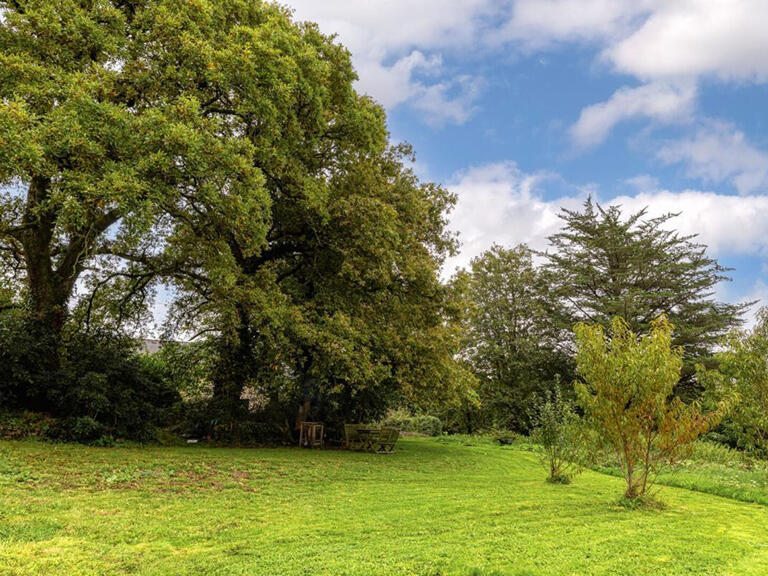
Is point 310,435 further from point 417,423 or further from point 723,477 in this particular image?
point 417,423

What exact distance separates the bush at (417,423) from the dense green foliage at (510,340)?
6.54ft

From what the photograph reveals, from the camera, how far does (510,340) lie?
30312 millimetres

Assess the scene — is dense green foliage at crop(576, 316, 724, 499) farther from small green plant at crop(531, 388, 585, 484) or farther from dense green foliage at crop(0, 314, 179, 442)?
dense green foliage at crop(0, 314, 179, 442)

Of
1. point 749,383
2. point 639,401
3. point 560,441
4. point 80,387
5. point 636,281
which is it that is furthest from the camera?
point 636,281

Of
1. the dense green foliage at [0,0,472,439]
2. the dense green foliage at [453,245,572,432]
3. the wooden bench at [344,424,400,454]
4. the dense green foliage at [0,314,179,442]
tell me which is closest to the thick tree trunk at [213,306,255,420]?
the dense green foliage at [0,0,472,439]

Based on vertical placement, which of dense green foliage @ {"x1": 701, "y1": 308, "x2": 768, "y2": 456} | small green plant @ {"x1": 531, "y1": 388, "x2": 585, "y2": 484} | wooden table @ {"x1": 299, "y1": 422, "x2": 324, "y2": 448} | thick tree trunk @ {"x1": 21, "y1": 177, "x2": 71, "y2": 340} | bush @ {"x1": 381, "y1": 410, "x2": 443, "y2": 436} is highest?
thick tree trunk @ {"x1": 21, "y1": 177, "x2": 71, "y2": 340}

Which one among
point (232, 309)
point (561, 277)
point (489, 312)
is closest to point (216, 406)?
point (232, 309)

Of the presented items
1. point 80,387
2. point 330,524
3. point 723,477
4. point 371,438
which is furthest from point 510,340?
point 330,524

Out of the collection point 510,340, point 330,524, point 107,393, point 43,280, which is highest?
Answer: point 510,340

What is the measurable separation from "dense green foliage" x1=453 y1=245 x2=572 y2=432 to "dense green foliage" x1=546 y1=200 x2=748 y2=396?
147 centimetres

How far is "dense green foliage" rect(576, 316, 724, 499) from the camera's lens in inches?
293

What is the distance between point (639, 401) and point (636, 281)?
79.2ft

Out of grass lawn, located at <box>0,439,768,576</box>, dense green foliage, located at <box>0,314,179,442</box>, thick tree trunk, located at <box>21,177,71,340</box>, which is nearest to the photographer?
grass lawn, located at <box>0,439,768,576</box>

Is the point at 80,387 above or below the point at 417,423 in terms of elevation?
above
